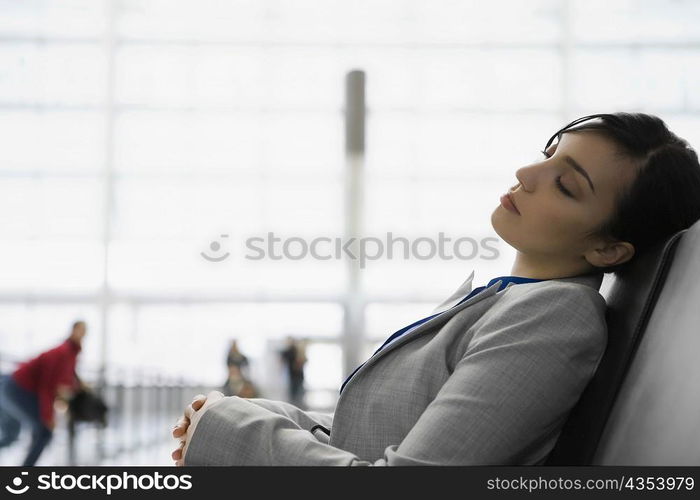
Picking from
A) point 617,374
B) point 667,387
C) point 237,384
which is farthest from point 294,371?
point 667,387

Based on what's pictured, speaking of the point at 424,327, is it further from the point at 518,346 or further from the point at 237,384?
the point at 237,384

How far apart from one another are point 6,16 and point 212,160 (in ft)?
17.0

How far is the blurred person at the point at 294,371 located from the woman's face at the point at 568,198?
34.5 feet

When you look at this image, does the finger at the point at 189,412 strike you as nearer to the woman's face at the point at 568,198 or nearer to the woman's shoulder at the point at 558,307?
the woman's shoulder at the point at 558,307

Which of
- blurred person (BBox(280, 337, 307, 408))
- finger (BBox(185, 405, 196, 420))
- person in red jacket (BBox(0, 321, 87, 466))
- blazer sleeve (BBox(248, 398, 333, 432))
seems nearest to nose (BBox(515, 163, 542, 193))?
blazer sleeve (BBox(248, 398, 333, 432))

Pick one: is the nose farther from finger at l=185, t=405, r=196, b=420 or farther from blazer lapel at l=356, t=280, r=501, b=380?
finger at l=185, t=405, r=196, b=420

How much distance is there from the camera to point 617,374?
3.75 ft

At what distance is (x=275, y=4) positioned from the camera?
16047mm

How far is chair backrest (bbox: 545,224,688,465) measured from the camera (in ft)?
3.68

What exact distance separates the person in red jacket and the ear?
13.4 feet

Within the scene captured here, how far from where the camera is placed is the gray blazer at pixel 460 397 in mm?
1011

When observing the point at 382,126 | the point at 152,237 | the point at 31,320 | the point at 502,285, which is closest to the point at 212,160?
the point at 152,237

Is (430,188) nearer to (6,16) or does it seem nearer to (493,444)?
(6,16)

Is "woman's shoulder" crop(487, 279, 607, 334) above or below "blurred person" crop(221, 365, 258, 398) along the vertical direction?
above
